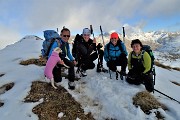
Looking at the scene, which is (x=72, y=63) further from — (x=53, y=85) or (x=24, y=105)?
(x=24, y=105)

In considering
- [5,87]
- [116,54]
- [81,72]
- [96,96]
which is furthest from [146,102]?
[5,87]

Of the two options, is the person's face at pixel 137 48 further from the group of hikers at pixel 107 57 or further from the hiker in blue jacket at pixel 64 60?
the hiker in blue jacket at pixel 64 60

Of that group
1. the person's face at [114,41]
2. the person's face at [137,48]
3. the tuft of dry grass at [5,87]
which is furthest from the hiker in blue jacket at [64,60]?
the person's face at [137,48]

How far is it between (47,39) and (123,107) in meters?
4.68

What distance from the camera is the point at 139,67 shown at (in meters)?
11.0

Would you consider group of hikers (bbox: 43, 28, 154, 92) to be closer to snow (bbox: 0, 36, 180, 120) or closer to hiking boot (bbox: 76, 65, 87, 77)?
hiking boot (bbox: 76, 65, 87, 77)

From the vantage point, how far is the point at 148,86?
10367mm

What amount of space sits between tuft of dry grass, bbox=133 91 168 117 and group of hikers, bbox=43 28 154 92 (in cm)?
87

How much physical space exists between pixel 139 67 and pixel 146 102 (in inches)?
88.2

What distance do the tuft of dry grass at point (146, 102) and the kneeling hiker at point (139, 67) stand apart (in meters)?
0.86

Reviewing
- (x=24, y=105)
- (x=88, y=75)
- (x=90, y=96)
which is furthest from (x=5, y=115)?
(x=88, y=75)

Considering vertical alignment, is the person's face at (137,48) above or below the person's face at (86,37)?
below

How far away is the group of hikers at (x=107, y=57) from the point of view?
1072 centimetres

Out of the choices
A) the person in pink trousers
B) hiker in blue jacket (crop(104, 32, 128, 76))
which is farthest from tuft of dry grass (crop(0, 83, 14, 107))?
hiker in blue jacket (crop(104, 32, 128, 76))
